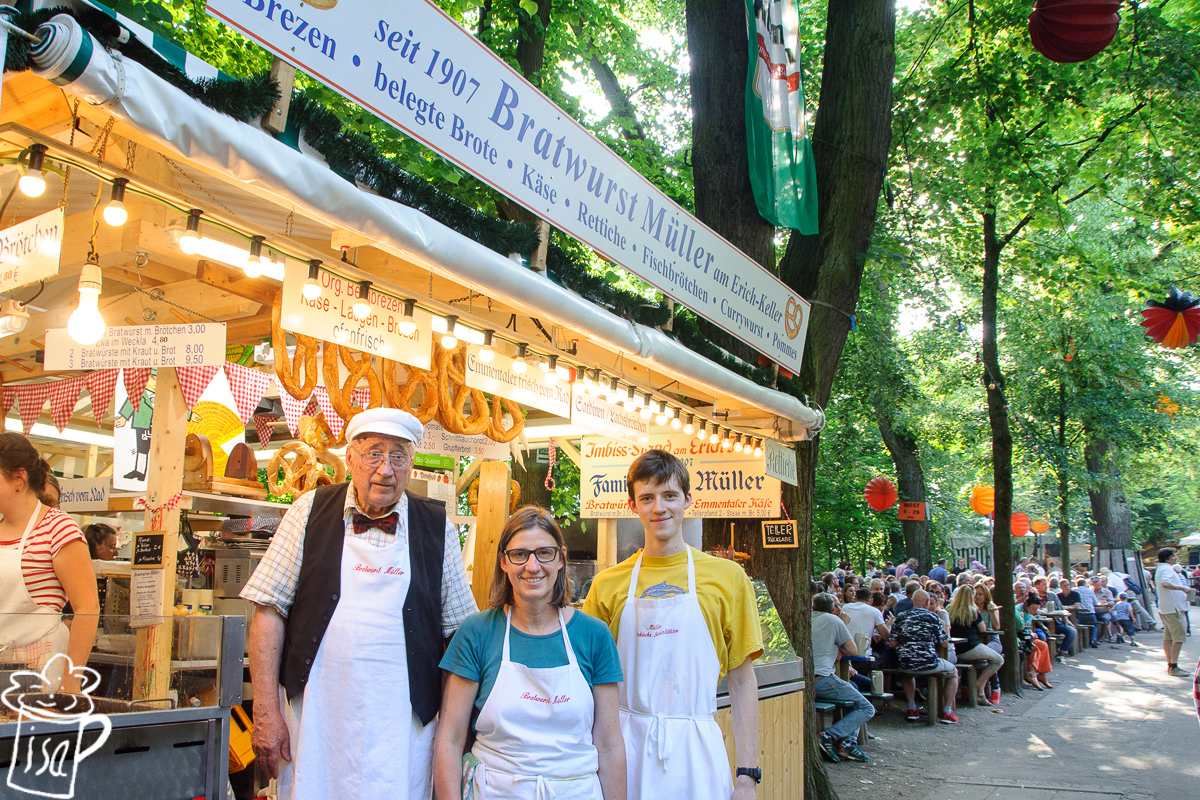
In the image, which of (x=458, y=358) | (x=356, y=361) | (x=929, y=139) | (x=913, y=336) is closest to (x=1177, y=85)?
(x=929, y=139)

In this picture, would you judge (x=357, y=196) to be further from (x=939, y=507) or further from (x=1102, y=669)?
(x=939, y=507)

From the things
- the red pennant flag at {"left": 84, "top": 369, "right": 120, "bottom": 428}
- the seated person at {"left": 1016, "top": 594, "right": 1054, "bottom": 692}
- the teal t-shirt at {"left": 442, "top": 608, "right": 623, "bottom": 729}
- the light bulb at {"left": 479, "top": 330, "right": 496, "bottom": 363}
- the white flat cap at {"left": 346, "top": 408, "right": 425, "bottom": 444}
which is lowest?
the seated person at {"left": 1016, "top": 594, "right": 1054, "bottom": 692}

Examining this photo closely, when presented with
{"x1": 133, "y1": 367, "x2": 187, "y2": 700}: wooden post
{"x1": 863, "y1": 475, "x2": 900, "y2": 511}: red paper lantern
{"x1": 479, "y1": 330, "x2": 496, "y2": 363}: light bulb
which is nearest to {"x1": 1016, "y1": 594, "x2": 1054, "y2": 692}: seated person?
{"x1": 863, "y1": 475, "x2": 900, "y2": 511}: red paper lantern

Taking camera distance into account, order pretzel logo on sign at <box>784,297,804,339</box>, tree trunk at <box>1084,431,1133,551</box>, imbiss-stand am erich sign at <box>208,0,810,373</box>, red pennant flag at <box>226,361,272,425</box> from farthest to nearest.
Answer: tree trunk at <box>1084,431,1133,551</box> → pretzel logo on sign at <box>784,297,804,339</box> → red pennant flag at <box>226,361,272,425</box> → imbiss-stand am erich sign at <box>208,0,810,373</box>

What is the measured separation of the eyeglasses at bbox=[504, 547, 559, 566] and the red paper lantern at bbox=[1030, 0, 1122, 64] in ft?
19.4

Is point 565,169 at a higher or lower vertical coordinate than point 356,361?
higher

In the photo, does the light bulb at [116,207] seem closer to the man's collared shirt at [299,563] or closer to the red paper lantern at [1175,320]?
the man's collared shirt at [299,563]

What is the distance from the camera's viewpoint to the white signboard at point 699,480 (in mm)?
7176

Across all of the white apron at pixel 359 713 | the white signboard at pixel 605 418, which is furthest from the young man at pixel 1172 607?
the white apron at pixel 359 713

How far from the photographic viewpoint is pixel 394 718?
2.66 metres

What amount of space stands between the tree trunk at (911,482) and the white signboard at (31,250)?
2129cm

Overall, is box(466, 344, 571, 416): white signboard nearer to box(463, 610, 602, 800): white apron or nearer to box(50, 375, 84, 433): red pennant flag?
box(463, 610, 602, 800): white apron

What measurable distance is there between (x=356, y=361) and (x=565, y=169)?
227cm

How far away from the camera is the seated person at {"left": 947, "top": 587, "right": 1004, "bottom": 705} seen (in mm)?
12109
